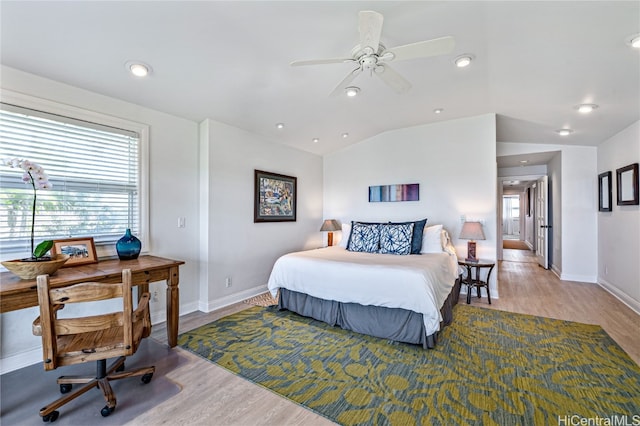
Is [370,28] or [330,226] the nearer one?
[370,28]

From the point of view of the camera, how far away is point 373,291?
2.76 meters

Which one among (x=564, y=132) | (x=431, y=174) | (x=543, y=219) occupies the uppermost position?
(x=564, y=132)

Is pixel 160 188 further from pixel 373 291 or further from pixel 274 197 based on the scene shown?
pixel 373 291

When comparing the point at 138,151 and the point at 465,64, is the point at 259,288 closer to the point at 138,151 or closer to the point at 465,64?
the point at 138,151

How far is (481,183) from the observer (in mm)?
4160

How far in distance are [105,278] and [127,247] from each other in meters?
0.63

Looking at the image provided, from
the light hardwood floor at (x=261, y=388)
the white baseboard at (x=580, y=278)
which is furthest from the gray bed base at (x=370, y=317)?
the white baseboard at (x=580, y=278)

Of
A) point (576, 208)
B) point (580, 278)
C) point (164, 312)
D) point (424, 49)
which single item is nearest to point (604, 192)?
point (576, 208)

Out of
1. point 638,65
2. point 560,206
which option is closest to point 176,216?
point 638,65

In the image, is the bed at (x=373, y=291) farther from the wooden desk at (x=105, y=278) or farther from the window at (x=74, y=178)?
the window at (x=74, y=178)

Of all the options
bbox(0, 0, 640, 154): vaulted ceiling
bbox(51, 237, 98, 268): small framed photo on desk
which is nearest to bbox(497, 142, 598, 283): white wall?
bbox(0, 0, 640, 154): vaulted ceiling

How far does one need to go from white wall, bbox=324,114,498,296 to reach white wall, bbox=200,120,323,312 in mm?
1063

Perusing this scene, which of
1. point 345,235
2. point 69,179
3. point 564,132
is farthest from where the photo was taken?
point 345,235

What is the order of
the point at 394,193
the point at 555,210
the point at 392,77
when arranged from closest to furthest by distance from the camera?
1. the point at 392,77
2. the point at 394,193
3. the point at 555,210
